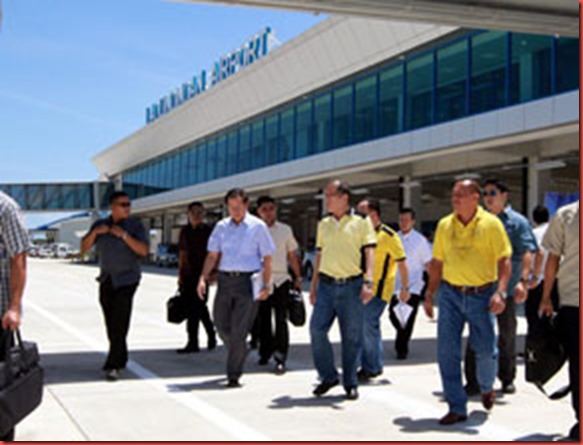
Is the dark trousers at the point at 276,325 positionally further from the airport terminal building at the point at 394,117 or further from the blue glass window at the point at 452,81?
the blue glass window at the point at 452,81

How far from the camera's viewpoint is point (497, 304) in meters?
5.62

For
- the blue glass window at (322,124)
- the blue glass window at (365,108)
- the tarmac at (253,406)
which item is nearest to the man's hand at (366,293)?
the tarmac at (253,406)

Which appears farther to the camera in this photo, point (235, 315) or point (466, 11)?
point (466, 11)

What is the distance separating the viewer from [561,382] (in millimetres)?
7629

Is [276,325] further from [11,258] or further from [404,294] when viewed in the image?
[11,258]

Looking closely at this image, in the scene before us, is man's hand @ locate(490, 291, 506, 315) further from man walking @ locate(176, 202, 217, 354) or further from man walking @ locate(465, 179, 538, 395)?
man walking @ locate(176, 202, 217, 354)

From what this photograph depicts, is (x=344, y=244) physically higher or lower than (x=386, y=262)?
higher

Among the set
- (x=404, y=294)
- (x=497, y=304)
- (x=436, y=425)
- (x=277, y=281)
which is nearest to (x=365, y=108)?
(x=404, y=294)

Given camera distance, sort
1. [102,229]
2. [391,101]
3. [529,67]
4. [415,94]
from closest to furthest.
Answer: [102,229], [529,67], [415,94], [391,101]

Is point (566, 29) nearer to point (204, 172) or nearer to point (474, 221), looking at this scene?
point (474, 221)

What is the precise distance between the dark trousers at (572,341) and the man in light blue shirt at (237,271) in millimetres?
2932

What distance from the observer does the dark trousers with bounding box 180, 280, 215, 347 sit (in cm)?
945

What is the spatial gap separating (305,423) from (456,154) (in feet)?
62.3

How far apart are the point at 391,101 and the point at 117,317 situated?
758 inches
